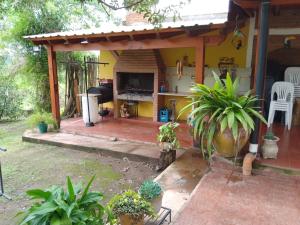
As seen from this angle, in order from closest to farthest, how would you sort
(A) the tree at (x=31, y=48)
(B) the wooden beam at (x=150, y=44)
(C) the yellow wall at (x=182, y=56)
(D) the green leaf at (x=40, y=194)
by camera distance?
(D) the green leaf at (x=40, y=194) → (B) the wooden beam at (x=150, y=44) → (C) the yellow wall at (x=182, y=56) → (A) the tree at (x=31, y=48)

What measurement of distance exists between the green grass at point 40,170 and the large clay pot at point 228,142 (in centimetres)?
177

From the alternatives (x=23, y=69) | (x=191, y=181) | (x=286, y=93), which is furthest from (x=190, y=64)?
(x=23, y=69)

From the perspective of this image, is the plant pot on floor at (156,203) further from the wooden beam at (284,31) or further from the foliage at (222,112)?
the wooden beam at (284,31)

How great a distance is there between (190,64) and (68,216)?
571 centimetres

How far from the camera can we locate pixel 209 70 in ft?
21.8

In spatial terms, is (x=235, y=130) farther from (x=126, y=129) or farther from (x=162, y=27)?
(x=126, y=129)

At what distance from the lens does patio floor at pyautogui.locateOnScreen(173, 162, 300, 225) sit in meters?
2.60

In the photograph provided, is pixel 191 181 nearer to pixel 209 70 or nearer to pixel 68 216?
pixel 68 216

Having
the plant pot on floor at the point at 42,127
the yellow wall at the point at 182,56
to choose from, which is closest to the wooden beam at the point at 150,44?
the yellow wall at the point at 182,56

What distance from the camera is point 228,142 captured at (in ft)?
11.1

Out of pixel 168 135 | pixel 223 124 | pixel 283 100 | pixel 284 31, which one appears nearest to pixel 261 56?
pixel 223 124

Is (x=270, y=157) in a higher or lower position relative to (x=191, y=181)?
higher

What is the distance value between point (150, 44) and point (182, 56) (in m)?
1.98

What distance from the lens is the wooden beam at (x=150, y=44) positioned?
15.4 feet
